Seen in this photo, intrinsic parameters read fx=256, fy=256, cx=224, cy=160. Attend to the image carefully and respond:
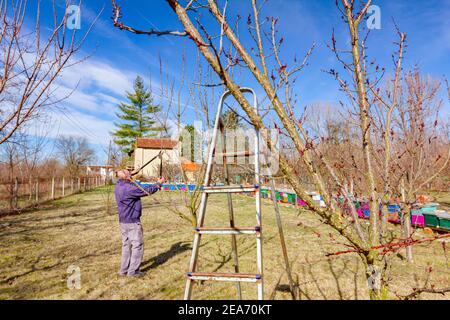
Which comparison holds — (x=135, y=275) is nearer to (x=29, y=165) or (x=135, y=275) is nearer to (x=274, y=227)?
(x=274, y=227)

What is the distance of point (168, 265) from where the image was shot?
5516 mm

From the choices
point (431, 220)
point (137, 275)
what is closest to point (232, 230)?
point (137, 275)

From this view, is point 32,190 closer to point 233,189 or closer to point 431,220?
point 233,189

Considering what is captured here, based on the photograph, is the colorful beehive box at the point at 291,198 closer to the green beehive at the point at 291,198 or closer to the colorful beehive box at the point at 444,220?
the green beehive at the point at 291,198

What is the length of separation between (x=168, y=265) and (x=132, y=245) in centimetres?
107

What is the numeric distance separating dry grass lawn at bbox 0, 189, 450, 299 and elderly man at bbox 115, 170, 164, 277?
11.9 inches

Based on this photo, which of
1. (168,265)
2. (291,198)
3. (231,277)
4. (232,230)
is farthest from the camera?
(291,198)

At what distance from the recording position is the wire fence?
1273 centimetres

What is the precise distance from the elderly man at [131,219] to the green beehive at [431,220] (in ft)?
29.9

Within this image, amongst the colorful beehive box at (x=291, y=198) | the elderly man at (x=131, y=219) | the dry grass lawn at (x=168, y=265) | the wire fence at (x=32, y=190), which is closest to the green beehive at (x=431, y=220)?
the dry grass lawn at (x=168, y=265)

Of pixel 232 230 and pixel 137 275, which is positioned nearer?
pixel 232 230

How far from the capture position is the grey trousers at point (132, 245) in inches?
189
